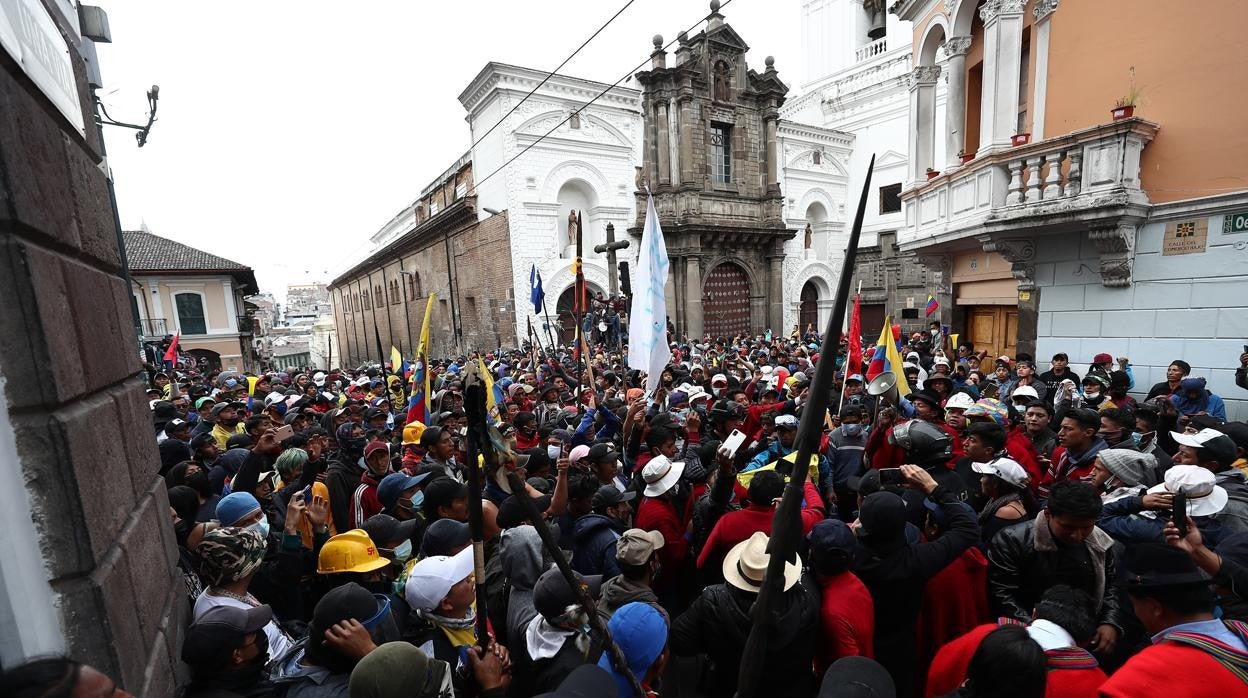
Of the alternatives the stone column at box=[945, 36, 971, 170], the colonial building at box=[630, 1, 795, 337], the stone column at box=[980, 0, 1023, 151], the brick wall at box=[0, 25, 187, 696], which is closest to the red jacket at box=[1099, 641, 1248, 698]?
the brick wall at box=[0, 25, 187, 696]

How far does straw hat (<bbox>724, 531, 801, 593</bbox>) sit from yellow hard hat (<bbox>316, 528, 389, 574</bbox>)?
5.29 feet

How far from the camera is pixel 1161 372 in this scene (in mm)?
7027

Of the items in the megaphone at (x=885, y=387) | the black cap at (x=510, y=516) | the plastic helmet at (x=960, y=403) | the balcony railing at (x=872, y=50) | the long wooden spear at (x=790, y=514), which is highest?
the balcony railing at (x=872, y=50)

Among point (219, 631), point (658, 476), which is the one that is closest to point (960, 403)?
point (658, 476)

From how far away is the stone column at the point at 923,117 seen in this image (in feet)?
33.7

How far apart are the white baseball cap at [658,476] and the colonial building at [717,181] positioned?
1694 cm

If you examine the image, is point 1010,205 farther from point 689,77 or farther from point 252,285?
point 252,285

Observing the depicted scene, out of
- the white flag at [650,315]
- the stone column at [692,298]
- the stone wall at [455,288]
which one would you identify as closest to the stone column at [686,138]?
the stone column at [692,298]

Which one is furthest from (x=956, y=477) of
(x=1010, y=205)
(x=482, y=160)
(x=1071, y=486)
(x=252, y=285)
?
(x=252, y=285)

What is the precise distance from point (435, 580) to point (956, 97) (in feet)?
37.9

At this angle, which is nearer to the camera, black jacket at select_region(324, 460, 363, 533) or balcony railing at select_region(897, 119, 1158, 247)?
black jacket at select_region(324, 460, 363, 533)

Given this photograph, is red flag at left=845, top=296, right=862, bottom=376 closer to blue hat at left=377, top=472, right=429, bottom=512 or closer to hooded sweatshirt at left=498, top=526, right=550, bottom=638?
hooded sweatshirt at left=498, top=526, right=550, bottom=638

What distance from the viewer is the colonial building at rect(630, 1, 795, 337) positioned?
796 inches

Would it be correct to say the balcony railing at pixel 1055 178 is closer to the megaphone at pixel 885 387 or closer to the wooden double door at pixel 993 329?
the wooden double door at pixel 993 329
